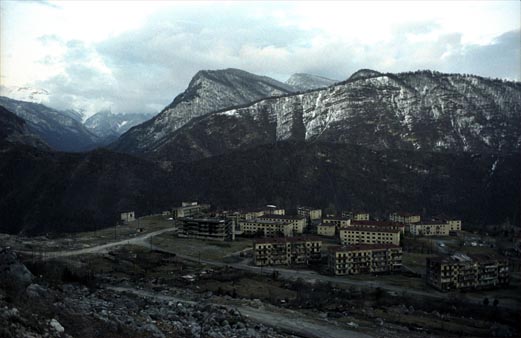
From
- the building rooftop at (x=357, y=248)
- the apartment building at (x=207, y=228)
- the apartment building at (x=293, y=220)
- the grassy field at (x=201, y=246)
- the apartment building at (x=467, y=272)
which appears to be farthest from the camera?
the apartment building at (x=293, y=220)

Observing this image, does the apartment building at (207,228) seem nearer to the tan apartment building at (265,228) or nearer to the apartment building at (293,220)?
the tan apartment building at (265,228)

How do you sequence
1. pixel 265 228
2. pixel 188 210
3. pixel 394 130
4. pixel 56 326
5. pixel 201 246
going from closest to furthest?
pixel 56 326 < pixel 201 246 < pixel 265 228 < pixel 188 210 < pixel 394 130

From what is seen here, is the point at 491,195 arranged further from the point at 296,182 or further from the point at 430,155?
the point at 296,182

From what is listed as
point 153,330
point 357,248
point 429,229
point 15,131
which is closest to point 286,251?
point 357,248

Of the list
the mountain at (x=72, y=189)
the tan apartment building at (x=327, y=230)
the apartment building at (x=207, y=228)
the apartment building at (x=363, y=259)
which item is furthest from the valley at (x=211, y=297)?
the mountain at (x=72, y=189)

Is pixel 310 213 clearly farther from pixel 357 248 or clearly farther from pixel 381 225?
pixel 357 248

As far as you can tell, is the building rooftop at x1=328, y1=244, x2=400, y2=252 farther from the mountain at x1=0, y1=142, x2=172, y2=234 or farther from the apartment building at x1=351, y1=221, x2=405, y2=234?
the mountain at x1=0, y1=142, x2=172, y2=234

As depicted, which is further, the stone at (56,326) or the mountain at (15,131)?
the mountain at (15,131)
